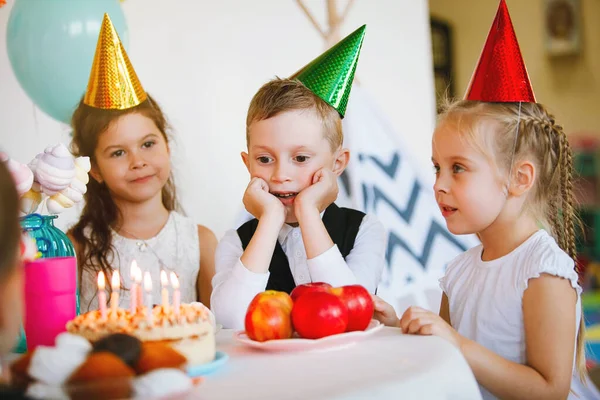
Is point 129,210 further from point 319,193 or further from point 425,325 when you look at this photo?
point 425,325

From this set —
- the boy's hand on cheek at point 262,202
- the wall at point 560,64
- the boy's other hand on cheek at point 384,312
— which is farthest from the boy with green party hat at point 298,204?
the wall at point 560,64

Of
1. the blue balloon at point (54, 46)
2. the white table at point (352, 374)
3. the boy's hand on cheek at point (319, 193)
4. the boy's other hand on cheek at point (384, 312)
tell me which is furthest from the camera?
the blue balloon at point (54, 46)

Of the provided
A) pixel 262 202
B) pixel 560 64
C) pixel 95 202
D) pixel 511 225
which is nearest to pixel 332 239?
pixel 262 202

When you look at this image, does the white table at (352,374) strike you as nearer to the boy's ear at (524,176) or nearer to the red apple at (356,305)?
the red apple at (356,305)

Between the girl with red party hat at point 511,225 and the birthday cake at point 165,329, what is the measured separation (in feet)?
1.40

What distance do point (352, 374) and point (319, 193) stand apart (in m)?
0.72

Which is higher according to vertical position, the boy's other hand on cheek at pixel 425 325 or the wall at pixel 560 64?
the wall at pixel 560 64

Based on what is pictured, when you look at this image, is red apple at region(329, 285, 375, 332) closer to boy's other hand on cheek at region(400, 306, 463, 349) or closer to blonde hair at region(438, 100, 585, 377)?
boy's other hand on cheek at region(400, 306, 463, 349)

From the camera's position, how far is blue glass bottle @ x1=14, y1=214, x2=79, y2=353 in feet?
3.76

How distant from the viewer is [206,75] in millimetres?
2662

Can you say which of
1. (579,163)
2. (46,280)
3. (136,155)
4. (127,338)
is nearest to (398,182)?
(136,155)

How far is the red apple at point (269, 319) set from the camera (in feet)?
3.11

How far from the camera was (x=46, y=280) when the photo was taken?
101 cm

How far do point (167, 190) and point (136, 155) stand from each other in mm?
322
